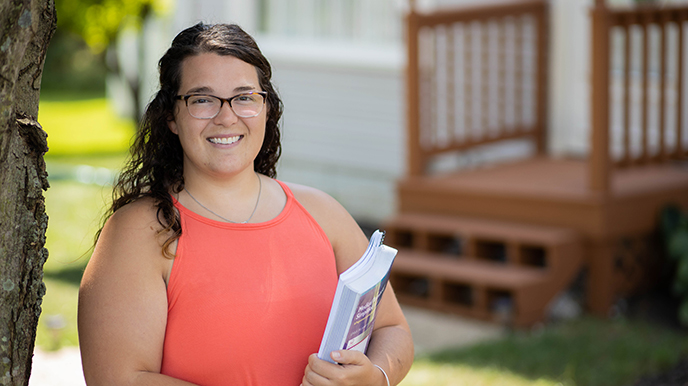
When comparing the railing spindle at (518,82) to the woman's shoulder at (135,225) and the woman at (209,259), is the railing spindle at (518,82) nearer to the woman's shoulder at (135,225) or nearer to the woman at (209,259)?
the woman at (209,259)

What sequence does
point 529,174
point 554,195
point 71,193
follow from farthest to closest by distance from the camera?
point 71,193 < point 529,174 < point 554,195

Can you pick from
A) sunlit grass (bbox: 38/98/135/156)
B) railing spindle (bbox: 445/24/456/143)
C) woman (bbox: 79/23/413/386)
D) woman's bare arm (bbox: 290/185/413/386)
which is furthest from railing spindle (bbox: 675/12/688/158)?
sunlit grass (bbox: 38/98/135/156)

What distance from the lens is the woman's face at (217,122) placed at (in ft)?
6.41

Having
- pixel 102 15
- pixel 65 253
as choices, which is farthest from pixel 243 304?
pixel 102 15

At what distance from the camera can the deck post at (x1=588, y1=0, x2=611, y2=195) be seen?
5.25 meters

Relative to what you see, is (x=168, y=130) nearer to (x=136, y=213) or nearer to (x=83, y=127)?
(x=136, y=213)

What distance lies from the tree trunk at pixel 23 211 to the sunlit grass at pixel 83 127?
10.2m

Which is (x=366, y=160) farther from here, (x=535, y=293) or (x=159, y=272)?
(x=159, y=272)

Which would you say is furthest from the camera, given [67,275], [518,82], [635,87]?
[518,82]

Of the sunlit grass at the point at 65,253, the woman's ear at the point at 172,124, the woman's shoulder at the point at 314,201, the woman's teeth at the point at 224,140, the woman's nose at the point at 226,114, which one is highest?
the woman's nose at the point at 226,114

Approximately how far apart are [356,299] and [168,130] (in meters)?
0.65

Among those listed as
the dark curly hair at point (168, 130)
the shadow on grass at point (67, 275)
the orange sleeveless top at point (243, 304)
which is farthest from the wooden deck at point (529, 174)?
the dark curly hair at point (168, 130)

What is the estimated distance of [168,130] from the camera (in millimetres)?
2074

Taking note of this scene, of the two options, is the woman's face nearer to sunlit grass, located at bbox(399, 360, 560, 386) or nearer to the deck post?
sunlit grass, located at bbox(399, 360, 560, 386)
